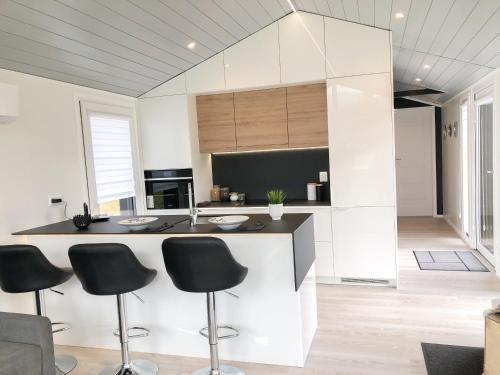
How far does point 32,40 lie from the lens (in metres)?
2.97

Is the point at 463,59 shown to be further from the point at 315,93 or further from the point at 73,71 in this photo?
the point at 73,71

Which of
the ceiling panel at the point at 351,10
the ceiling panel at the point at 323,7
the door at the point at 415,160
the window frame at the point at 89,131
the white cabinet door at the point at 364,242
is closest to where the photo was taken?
the ceiling panel at the point at 351,10

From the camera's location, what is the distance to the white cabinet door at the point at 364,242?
4.34m

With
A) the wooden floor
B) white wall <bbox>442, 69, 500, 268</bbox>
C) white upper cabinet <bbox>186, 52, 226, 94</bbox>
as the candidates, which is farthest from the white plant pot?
white wall <bbox>442, 69, 500, 268</bbox>

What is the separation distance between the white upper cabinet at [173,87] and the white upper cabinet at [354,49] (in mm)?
Result: 1706

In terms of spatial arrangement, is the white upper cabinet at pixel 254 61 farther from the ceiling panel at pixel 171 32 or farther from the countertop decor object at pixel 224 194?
the countertop decor object at pixel 224 194

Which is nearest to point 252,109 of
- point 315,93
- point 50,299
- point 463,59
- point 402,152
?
point 315,93

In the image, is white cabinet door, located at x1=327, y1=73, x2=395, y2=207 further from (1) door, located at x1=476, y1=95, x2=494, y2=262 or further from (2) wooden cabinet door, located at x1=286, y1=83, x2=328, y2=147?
(1) door, located at x1=476, y1=95, x2=494, y2=262

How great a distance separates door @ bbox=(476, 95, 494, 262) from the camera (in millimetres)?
5039

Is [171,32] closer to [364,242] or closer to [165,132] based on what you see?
[165,132]

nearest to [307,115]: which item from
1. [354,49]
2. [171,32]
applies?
[354,49]

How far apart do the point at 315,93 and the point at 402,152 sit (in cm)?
469

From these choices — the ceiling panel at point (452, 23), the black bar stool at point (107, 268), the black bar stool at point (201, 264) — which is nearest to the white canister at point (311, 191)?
the ceiling panel at point (452, 23)

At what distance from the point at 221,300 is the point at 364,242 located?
197cm
